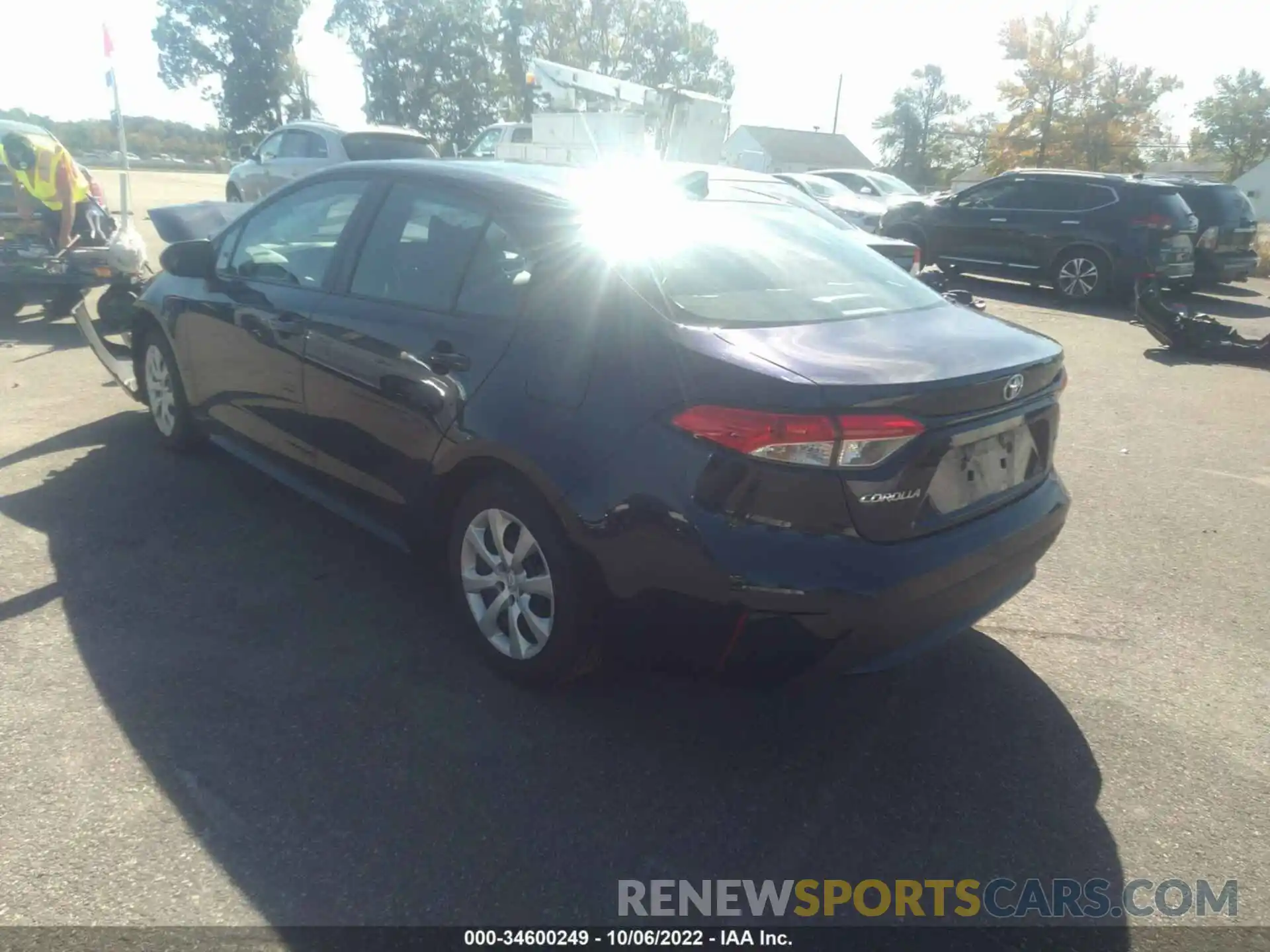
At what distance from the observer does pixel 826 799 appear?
279 cm

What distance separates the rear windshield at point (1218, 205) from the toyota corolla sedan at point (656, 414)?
12.0 metres

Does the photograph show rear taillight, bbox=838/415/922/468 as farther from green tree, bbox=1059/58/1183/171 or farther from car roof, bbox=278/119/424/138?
green tree, bbox=1059/58/1183/171

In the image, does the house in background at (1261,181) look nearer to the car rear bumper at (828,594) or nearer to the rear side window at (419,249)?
the rear side window at (419,249)

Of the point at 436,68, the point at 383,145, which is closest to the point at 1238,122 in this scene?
the point at 436,68

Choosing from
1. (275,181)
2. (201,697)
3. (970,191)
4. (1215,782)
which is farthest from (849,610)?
(275,181)

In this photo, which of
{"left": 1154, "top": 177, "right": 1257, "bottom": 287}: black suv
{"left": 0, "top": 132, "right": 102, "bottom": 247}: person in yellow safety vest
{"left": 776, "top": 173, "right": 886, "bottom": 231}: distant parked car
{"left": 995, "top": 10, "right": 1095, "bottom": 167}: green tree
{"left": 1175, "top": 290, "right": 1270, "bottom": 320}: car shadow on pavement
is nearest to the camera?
{"left": 0, "top": 132, "right": 102, "bottom": 247}: person in yellow safety vest

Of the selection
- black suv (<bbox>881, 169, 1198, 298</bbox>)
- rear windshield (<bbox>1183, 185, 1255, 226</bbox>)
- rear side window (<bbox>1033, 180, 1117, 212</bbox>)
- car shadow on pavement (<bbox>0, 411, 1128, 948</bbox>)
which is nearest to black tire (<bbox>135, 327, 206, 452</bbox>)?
car shadow on pavement (<bbox>0, 411, 1128, 948</bbox>)

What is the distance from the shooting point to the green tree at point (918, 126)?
71625 millimetres

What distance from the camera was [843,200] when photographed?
18391 millimetres

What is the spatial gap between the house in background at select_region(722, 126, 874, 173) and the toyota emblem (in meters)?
61.2

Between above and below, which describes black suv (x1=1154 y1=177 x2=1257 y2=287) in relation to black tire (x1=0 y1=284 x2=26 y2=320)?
above

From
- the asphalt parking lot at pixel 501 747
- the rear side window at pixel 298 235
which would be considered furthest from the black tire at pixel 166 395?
the rear side window at pixel 298 235

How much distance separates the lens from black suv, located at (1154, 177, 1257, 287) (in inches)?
516

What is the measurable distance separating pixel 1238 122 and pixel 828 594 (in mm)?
77600
